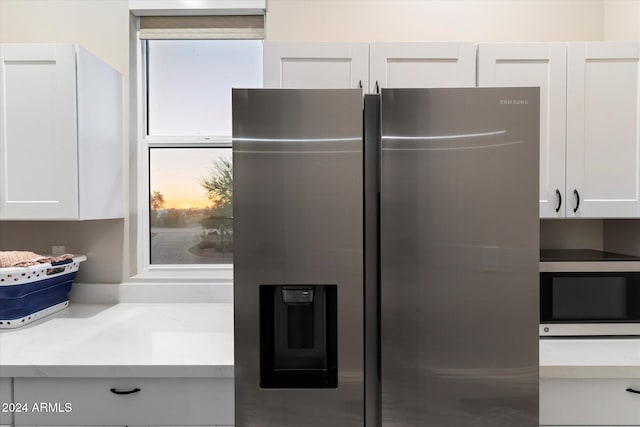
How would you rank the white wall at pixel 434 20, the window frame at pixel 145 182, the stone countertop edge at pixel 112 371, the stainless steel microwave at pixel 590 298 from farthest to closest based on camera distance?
the window frame at pixel 145 182 < the white wall at pixel 434 20 < the stainless steel microwave at pixel 590 298 < the stone countertop edge at pixel 112 371

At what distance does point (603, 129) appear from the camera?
5.24 feet

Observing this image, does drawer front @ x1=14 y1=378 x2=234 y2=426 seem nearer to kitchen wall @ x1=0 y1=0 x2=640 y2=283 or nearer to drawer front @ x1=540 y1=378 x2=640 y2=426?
kitchen wall @ x1=0 y1=0 x2=640 y2=283

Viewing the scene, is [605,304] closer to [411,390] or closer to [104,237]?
[411,390]

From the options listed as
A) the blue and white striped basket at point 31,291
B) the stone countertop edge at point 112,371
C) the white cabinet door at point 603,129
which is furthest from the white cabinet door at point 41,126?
the white cabinet door at point 603,129

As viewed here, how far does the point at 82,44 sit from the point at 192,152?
74cm

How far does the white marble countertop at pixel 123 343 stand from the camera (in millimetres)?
1228

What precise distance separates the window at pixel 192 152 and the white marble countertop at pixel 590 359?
1519 mm

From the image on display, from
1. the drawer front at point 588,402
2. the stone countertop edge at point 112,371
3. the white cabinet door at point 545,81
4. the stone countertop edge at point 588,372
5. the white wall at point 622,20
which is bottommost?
the drawer front at point 588,402

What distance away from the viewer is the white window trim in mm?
2045

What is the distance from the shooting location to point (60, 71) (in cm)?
160

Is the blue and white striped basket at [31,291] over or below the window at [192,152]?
below

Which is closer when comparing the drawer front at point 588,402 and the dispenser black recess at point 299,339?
the dispenser black recess at point 299,339

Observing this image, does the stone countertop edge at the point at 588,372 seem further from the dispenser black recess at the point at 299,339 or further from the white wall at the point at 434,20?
the white wall at the point at 434,20

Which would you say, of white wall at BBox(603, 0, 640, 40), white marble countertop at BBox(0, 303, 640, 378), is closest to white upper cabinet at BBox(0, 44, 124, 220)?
white marble countertop at BBox(0, 303, 640, 378)
